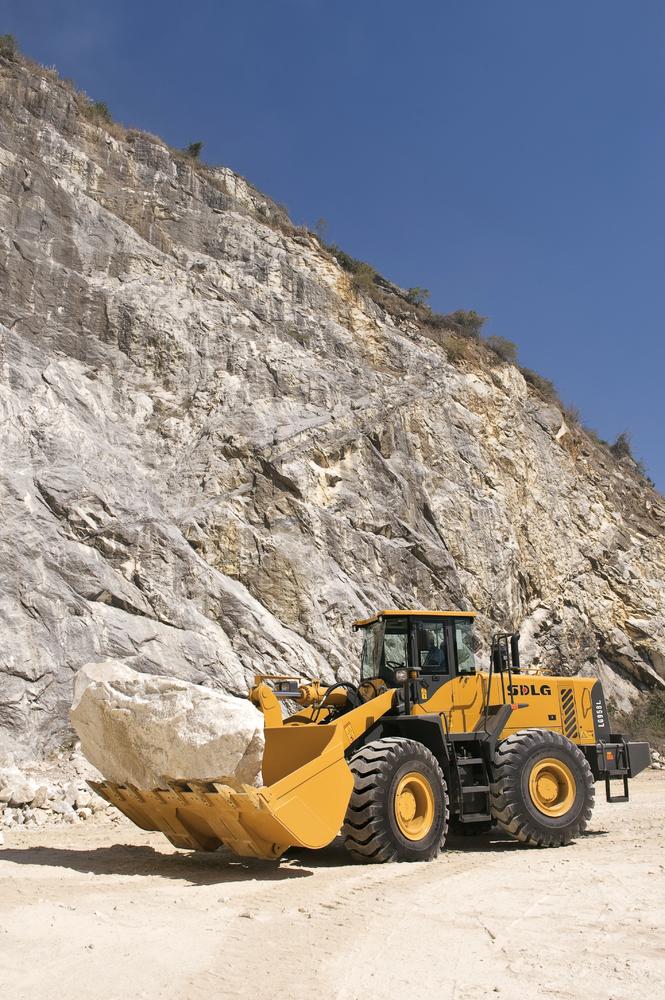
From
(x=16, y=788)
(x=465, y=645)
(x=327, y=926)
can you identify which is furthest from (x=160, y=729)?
(x=16, y=788)

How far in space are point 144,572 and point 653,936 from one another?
11.9 meters

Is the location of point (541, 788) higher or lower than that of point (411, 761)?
lower

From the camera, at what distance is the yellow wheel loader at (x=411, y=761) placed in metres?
6.97

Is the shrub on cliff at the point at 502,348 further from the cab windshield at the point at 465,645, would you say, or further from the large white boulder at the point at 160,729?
the large white boulder at the point at 160,729

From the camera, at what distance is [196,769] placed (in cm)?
675

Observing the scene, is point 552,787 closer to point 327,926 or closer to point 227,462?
point 327,926

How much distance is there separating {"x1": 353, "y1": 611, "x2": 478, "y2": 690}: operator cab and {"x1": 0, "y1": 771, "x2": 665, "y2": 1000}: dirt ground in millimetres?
1997

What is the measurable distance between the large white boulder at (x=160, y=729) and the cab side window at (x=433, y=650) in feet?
9.06

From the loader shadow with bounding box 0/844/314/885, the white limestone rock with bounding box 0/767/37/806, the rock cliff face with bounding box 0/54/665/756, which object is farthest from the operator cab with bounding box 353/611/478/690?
the rock cliff face with bounding box 0/54/665/756

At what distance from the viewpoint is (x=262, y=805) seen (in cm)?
648

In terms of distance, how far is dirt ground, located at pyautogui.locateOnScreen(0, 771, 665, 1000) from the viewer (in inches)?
167

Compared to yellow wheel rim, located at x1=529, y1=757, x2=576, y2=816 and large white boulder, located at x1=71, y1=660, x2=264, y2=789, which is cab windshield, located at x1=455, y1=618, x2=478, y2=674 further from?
large white boulder, located at x1=71, y1=660, x2=264, y2=789

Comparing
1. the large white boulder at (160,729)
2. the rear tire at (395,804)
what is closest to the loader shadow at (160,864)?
the rear tire at (395,804)

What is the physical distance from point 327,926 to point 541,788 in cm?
440
